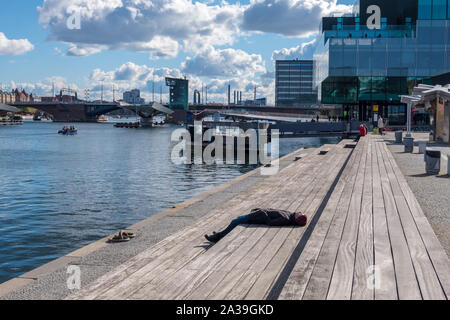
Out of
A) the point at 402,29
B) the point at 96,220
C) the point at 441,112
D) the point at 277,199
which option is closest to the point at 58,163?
the point at 96,220

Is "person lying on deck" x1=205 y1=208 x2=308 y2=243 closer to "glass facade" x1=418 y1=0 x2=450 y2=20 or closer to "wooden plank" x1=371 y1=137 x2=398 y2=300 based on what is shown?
"wooden plank" x1=371 y1=137 x2=398 y2=300

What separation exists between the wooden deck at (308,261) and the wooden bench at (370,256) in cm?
1

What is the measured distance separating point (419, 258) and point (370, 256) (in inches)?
24.2

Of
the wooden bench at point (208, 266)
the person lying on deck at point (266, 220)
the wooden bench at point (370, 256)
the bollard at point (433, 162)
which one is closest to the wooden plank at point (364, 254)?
the wooden bench at point (370, 256)

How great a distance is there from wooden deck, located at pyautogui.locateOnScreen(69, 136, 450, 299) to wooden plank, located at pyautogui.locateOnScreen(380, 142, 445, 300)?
11 mm

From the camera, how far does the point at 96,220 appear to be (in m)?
20.7

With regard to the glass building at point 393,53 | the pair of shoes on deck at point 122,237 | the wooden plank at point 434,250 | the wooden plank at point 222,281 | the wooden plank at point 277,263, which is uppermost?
the glass building at point 393,53

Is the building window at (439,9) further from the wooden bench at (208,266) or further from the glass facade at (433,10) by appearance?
the wooden bench at (208,266)

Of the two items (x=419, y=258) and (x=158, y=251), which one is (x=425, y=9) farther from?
(x=419, y=258)

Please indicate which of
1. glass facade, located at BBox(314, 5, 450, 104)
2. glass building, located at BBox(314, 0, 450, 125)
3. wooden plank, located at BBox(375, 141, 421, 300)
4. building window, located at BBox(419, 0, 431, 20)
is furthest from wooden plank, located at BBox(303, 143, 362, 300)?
building window, located at BBox(419, 0, 431, 20)

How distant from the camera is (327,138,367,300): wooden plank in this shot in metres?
5.22

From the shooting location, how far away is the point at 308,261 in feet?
20.7

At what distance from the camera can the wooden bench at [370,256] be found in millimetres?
5266
